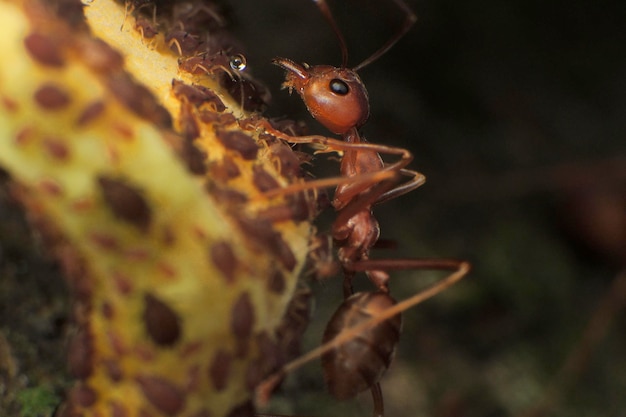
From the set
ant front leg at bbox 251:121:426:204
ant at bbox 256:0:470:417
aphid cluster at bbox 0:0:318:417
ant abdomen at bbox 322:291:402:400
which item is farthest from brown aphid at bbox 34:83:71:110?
ant abdomen at bbox 322:291:402:400

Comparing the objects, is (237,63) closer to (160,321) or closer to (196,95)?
(196,95)

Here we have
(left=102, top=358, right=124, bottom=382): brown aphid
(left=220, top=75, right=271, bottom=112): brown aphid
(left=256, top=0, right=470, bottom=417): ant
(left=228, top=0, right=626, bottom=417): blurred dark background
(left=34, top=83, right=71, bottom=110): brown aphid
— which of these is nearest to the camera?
(left=34, top=83, right=71, bottom=110): brown aphid

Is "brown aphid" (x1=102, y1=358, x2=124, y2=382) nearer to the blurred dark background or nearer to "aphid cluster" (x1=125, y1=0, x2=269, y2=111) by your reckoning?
"aphid cluster" (x1=125, y1=0, x2=269, y2=111)

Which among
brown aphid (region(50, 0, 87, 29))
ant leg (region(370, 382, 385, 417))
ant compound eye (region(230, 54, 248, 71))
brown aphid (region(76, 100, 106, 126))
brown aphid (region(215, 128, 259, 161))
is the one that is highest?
brown aphid (region(50, 0, 87, 29))

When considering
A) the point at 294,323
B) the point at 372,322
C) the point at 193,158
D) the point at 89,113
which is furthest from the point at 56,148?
the point at 372,322

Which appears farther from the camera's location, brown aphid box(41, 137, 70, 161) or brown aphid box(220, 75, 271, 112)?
brown aphid box(220, 75, 271, 112)

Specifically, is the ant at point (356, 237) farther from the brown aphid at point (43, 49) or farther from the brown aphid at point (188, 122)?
the brown aphid at point (43, 49)

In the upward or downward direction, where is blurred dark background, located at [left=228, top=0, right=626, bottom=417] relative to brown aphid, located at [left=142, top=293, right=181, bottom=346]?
downward
